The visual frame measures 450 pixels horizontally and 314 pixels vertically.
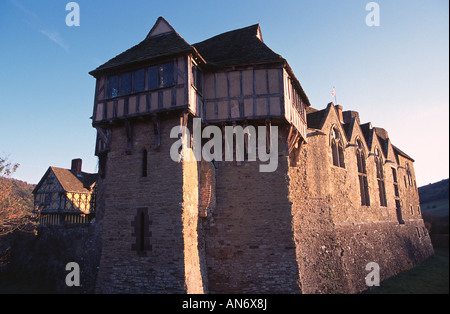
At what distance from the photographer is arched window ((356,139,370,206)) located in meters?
17.5

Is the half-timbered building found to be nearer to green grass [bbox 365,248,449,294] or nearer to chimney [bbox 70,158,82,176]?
chimney [bbox 70,158,82,176]

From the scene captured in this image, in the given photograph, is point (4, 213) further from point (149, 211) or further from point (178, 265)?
point (178, 265)

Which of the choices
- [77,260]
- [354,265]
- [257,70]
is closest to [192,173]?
[257,70]

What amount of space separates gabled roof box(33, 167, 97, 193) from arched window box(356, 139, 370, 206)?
71.9ft

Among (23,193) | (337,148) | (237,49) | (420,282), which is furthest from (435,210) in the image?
(23,193)

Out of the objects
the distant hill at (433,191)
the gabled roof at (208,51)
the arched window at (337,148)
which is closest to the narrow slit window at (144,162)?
the gabled roof at (208,51)

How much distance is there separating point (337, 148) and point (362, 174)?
11.7ft

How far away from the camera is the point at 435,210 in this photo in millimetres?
31234

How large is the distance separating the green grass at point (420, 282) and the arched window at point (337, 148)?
648 cm

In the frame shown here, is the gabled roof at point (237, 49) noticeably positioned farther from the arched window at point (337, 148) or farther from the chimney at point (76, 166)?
the chimney at point (76, 166)

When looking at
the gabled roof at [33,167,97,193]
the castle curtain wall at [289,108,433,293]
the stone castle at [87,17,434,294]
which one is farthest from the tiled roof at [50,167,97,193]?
the castle curtain wall at [289,108,433,293]

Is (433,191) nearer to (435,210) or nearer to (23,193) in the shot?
(435,210)

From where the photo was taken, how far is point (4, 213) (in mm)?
13562

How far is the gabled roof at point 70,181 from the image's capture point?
23875mm
